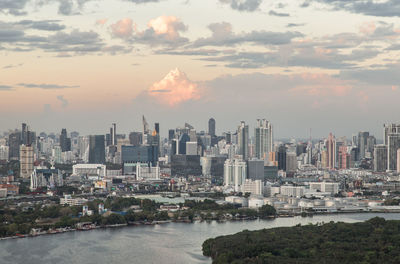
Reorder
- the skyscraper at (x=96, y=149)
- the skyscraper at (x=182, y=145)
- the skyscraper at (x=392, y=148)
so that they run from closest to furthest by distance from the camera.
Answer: the skyscraper at (x=392, y=148), the skyscraper at (x=96, y=149), the skyscraper at (x=182, y=145)

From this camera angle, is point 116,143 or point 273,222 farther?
point 116,143

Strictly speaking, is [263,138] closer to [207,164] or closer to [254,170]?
[207,164]

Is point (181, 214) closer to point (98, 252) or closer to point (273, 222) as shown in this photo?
point (273, 222)

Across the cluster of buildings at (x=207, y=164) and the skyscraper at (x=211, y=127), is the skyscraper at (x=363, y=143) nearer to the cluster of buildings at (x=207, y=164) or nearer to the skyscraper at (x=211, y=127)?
the cluster of buildings at (x=207, y=164)

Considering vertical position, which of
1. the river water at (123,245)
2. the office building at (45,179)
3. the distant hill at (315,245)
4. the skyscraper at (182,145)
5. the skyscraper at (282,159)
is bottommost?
the river water at (123,245)

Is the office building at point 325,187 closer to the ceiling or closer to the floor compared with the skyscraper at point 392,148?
closer to the floor

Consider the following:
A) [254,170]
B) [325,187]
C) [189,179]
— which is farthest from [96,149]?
[325,187]

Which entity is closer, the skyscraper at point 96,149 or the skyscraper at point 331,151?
the skyscraper at point 96,149

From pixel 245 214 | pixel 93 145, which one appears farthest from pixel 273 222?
pixel 93 145

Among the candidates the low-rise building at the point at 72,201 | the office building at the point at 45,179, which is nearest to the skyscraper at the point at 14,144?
the office building at the point at 45,179
